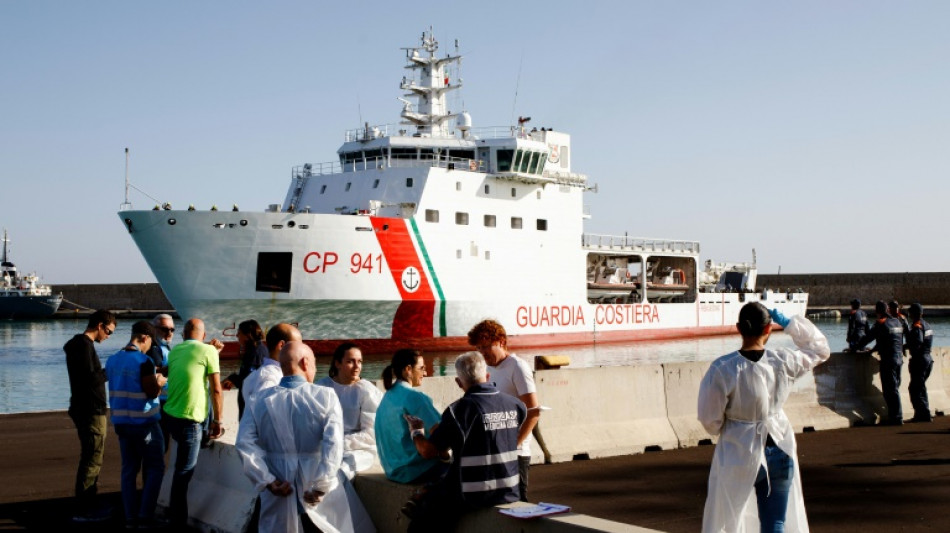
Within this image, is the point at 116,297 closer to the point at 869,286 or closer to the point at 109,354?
the point at 109,354

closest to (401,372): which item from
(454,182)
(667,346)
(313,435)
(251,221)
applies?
(313,435)

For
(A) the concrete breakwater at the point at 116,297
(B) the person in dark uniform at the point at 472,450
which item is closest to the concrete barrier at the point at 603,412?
(B) the person in dark uniform at the point at 472,450

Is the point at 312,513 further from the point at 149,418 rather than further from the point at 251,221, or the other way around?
the point at 251,221

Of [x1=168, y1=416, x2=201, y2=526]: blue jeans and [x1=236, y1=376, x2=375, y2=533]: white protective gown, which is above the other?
[x1=236, y1=376, x2=375, y2=533]: white protective gown

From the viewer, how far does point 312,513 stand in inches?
189

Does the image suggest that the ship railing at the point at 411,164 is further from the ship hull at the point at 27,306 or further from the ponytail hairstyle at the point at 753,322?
the ship hull at the point at 27,306

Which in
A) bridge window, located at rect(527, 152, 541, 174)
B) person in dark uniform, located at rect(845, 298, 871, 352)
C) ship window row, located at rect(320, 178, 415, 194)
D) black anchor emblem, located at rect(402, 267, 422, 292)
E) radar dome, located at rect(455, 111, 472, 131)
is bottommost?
person in dark uniform, located at rect(845, 298, 871, 352)

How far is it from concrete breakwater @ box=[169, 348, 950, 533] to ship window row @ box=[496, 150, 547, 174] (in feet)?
67.5

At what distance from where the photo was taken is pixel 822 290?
79250mm

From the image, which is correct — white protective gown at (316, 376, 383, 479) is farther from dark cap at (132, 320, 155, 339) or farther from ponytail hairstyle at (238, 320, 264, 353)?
dark cap at (132, 320, 155, 339)

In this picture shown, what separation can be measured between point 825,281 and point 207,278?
64401mm

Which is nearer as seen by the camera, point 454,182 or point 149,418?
point 149,418

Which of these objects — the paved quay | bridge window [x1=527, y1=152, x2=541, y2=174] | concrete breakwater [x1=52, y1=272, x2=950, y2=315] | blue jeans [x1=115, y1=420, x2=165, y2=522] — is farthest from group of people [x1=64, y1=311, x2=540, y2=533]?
concrete breakwater [x1=52, y1=272, x2=950, y2=315]

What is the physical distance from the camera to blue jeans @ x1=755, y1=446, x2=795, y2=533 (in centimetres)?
481
